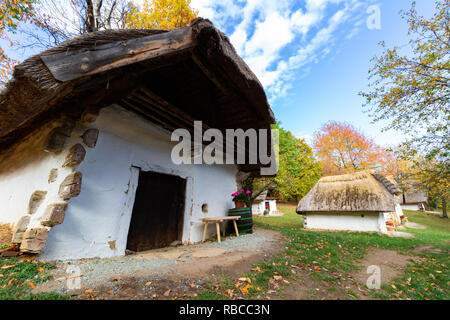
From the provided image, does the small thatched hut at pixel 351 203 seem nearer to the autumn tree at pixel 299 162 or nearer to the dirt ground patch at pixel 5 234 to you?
the autumn tree at pixel 299 162

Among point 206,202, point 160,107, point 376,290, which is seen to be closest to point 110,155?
point 160,107

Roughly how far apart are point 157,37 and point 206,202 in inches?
147

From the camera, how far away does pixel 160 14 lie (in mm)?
8914

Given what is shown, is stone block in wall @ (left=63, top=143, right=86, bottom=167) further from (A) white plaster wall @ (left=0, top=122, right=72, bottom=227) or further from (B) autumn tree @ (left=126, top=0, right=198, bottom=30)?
(B) autumn tree @ (left=126, top=0, right=198, bottom=30)

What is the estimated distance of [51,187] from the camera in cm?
254

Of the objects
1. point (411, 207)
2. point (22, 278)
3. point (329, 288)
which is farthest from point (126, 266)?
point (411, 207)

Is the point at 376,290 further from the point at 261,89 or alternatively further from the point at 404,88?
the point at 404,88

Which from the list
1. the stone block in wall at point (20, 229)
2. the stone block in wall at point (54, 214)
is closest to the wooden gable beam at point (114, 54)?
the stone block in wall at point (54, 214)

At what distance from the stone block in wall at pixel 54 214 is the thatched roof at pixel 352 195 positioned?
11.2 meters

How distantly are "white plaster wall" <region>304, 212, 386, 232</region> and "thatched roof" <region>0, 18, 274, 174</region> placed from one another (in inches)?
375

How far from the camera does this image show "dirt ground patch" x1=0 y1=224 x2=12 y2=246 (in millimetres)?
2486

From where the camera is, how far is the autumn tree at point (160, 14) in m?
8.56

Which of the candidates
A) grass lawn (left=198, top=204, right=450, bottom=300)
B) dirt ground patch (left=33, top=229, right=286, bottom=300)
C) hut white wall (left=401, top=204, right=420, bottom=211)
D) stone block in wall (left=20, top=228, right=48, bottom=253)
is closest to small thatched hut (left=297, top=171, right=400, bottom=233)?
grass lawn (left=198, top=204, right=450, bottom=300)

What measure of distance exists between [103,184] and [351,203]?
448 inches
